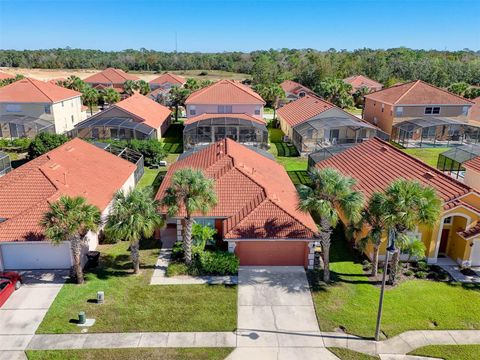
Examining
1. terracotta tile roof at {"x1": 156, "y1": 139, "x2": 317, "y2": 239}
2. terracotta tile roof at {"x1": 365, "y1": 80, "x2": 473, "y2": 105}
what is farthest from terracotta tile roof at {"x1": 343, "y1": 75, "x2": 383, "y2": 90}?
terracotta tile roof at {"x1": 156, "y1": 139, "x2": 317, "y2": 239}

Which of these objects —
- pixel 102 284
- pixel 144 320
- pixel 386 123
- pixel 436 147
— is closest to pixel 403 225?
pixel 144 320

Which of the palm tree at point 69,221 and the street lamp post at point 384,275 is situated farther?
the palm tree at point 69,221

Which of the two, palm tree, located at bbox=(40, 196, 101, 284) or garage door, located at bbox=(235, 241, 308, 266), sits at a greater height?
palm tree, located at bbox=(40, 196, 101, 284)

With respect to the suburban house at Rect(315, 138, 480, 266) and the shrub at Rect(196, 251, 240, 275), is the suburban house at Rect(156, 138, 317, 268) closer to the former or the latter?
the shrub at Rect(196, 251, 240, 275)

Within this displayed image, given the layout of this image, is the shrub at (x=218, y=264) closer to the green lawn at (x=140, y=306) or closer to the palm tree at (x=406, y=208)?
the green lawn at (x=140, y=306)

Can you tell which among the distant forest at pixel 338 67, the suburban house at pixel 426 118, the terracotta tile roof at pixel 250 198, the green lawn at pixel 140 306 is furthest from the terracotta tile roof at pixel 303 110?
the distant forest at pixel 338 67

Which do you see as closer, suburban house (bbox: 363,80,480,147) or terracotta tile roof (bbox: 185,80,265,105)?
suburban house (bbox: 363,80,480,147)

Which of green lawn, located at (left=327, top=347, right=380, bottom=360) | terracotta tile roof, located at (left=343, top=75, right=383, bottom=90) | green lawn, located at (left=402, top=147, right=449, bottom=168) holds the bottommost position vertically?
green lawn, located at (left=327, top=347, right=380, bottom=360)
